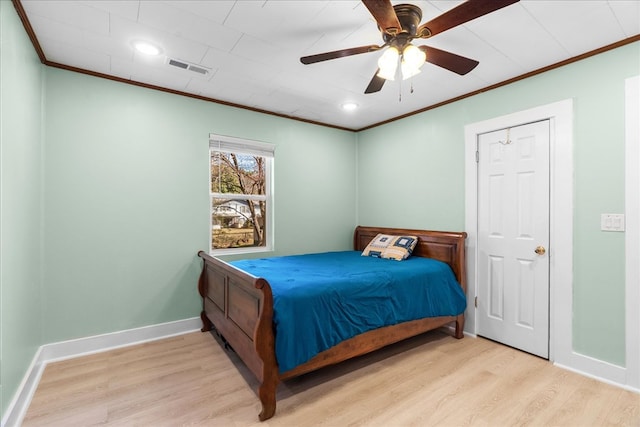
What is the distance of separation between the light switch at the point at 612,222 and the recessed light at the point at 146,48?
3.55 meters

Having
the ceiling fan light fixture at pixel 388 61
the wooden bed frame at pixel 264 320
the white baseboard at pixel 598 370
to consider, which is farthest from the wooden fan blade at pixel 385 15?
the white baseboard at pixel 598 370

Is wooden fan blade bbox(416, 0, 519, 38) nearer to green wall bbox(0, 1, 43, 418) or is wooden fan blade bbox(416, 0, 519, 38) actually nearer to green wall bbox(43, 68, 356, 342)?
green wall bbox(0, 1, 43, 418)

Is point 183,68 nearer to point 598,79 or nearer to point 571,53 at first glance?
point 571,53

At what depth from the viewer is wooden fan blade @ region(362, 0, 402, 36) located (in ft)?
4.69

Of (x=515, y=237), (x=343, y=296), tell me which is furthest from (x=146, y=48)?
(x=515, y=237)

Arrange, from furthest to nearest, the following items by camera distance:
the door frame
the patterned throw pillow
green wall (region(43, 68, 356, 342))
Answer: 1. the patterned throw pillow
2. green wall (region(43, 68, 356, 342))
3. the door frame

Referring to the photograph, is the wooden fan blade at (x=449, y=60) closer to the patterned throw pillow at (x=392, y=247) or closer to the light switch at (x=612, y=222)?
the light switch at (x=612, y=222)

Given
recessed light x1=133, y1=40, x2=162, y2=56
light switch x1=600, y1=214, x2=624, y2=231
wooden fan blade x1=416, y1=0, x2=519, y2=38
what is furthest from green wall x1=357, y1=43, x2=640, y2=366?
recessed light x1=133, y1=40, x2=162, y2=56

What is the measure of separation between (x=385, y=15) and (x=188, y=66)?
181 cm

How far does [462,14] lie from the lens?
155 cm

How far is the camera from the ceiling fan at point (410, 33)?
1488 millimetres

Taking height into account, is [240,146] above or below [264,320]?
above

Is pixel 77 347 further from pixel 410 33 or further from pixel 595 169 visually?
pixel 595 169

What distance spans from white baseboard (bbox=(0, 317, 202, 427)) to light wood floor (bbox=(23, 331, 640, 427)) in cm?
8
